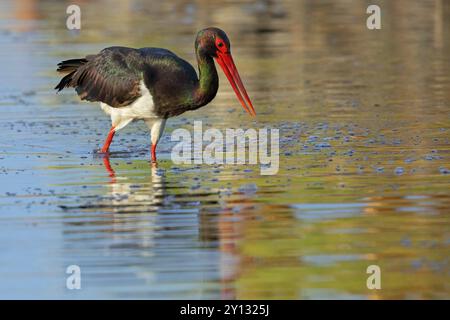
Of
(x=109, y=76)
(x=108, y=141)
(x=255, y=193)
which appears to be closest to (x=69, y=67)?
(x=109, y=76)

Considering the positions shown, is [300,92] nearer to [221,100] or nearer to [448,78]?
[221,100]

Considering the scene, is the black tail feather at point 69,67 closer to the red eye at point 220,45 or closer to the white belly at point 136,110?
the white belly at point 136,110

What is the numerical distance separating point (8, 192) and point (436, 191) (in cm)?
369

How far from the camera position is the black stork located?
41.3ft

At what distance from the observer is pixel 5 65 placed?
21.6 metres

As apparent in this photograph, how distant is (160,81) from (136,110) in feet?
1.52

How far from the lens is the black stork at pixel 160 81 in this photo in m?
12.6

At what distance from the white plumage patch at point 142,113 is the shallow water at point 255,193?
0.29 meters

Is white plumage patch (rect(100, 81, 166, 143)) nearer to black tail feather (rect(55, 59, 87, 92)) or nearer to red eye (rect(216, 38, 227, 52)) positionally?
black tail feather (rect(55, 59, 87, 92))

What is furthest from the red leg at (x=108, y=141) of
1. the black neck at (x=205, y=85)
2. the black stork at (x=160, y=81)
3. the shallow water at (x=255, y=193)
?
the black neck at (x=205, y=85)

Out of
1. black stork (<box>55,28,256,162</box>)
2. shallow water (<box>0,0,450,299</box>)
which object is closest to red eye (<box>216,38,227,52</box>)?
black stork (<box>55,28,256,162</box>)

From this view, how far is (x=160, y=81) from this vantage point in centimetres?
1262
